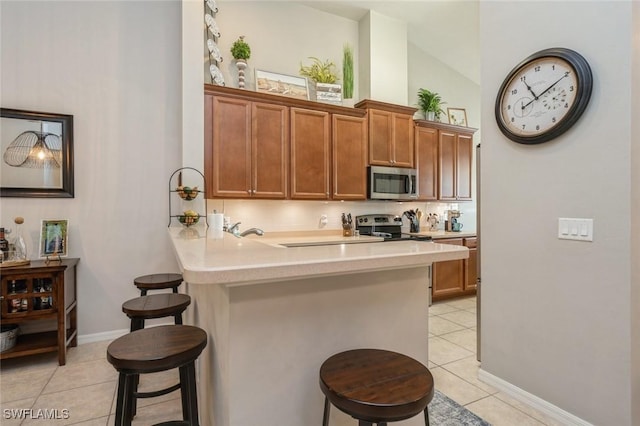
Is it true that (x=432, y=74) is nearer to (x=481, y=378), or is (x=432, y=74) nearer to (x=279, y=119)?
(x=279, y=119)

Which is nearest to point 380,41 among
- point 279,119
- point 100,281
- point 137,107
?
point 279,119

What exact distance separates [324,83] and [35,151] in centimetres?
296

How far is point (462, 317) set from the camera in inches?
151

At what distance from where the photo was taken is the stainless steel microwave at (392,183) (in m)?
3.99

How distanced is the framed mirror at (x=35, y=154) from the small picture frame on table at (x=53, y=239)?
0.86ft

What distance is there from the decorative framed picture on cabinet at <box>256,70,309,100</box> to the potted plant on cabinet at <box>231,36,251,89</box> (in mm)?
201

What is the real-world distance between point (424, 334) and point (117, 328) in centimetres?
298

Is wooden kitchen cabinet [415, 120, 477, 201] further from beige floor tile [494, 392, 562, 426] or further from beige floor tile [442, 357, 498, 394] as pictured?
beige floor tile [494, 392, 562, 426]

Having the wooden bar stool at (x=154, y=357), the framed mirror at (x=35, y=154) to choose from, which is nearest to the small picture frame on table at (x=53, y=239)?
the framed mirror at (x=35, y=154)

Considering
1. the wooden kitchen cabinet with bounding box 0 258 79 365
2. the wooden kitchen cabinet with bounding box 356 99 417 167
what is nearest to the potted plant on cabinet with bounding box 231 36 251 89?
the wooden kitchen cabinet with bounding box 356 99 417 167

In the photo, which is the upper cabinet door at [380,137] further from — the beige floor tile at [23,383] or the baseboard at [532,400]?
the beige floor tile at [23,383]

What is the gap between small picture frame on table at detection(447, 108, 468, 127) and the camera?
17.0 ft

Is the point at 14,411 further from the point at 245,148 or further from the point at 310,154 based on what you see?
A: the point at 310,154

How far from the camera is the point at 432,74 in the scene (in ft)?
16.7
